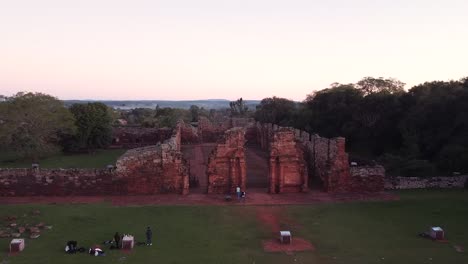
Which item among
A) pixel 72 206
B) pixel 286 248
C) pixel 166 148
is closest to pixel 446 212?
pixel 286 248

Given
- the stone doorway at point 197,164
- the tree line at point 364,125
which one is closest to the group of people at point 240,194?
the stone doorway at point 197,164

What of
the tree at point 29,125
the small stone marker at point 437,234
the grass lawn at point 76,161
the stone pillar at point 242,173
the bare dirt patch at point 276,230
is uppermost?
the tree at point 29,125

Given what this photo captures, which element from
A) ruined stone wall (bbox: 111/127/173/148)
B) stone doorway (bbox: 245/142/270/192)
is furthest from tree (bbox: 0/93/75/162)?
stone doorway (bbox: 245/142/270/192)

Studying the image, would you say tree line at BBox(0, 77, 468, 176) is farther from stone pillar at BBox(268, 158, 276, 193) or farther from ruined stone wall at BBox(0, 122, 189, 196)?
ruined stone wall at BBox(0, 122, 189, 196)

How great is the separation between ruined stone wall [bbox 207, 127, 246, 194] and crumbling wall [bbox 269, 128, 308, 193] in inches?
71.5

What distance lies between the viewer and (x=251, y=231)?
766 inches

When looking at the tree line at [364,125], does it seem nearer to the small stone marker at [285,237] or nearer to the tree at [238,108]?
the small stone marker at [285,237]

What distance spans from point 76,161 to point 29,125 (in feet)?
18.3

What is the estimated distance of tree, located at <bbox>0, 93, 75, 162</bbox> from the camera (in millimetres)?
40812

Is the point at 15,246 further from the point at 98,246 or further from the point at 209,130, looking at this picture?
the point at 209,130

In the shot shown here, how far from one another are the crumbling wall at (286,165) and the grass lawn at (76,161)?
18.1 meters

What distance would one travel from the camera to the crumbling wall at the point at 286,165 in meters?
26.3

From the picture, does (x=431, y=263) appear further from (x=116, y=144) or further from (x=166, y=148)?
(x=116, y=144)

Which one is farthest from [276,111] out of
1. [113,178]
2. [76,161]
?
[113,178]
